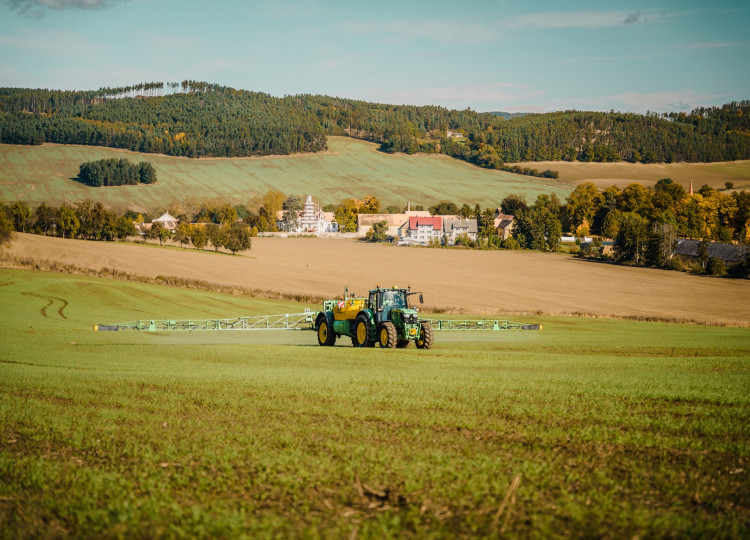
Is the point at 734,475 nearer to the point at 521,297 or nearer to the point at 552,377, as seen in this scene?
the point at 552,377

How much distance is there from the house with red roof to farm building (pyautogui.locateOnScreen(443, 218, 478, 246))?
1850 millimetres

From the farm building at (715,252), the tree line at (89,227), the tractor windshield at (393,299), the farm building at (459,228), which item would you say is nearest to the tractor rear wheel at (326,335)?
the tractor windshield at (393,299)

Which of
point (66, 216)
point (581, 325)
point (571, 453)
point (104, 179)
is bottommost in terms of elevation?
point (581, 325)

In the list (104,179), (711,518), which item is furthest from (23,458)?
(104,179)

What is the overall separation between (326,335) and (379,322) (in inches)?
147

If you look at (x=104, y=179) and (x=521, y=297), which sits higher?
(x=104, y=179)

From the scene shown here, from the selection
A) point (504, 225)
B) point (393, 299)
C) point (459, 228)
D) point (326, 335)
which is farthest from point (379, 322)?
point (459, 228)

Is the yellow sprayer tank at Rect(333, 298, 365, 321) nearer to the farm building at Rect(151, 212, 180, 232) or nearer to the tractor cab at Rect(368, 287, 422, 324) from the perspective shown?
the tractor cab at Rect(368, 287, 422, 324)

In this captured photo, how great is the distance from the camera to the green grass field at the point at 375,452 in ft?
19.1

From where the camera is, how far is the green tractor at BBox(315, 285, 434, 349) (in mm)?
27688

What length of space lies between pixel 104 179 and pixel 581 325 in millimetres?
171803

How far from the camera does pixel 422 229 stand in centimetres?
15738

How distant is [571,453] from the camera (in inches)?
312

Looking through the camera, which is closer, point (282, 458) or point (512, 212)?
point (282, 458)
